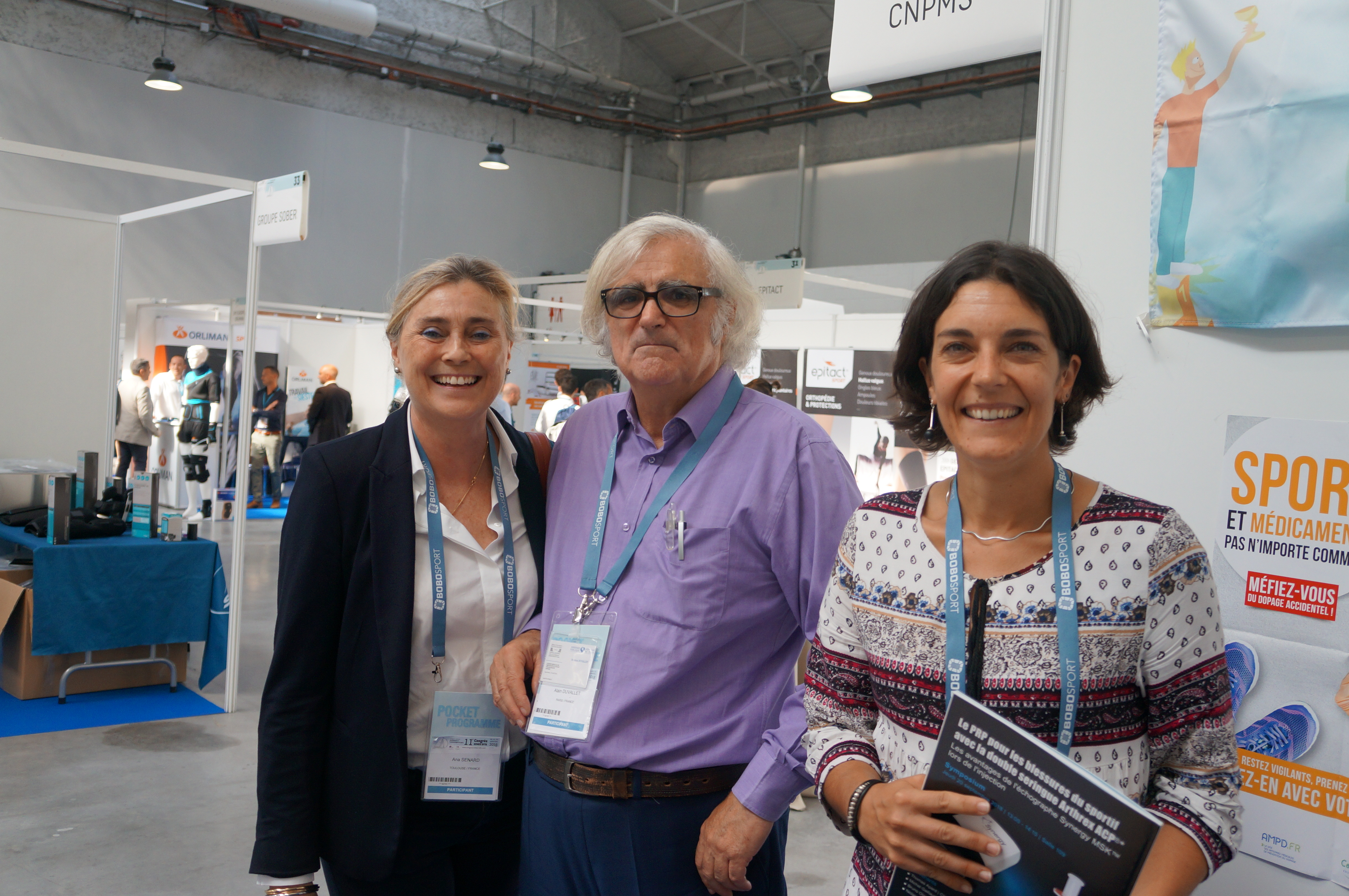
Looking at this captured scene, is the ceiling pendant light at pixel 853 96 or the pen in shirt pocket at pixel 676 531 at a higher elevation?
the ceiling pendant light at pixel 853 96

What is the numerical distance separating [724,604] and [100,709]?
4.59 meters

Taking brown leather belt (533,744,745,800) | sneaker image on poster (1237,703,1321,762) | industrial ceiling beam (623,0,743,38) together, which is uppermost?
industrial ceiling beam (623,0,743,38)

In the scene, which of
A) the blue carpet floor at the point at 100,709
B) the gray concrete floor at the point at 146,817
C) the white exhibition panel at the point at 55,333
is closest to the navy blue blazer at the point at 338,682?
the gray concrete floor at the point at 146,817

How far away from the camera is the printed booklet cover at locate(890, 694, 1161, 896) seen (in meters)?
0.94

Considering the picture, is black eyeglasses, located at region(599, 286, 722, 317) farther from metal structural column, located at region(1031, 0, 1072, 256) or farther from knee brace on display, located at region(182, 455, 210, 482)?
knee brace on display, located at region(182, 455, 210, 482)

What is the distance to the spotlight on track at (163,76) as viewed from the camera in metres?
11.4

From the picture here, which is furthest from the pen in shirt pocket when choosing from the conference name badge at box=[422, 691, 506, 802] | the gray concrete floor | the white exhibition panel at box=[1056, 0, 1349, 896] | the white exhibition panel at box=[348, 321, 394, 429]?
the white exhibition panel at box=[348, 321, 394, 429]

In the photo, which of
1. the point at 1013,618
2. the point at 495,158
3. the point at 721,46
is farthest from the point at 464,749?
the point at 721,46

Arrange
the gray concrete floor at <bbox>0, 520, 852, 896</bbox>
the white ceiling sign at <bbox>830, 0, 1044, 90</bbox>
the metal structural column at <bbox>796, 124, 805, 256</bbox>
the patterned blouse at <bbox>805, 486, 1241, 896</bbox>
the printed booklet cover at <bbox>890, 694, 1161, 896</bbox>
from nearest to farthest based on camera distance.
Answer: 1. the printed booklet cover at <bbox>890, 694, 1161, 896</bbox>
2. the patterned blouse at <bbox>805, 486, 1241, 896</bbox>
3. the white ceiling sign at <bbox>830, 0, 1044, 90</bbox>
4. the gray concrete floor at <bbox>0, 520, 852, 896</bbox>
5. the metal structural column at <bbox>796, 124, 805, 256</bbox>

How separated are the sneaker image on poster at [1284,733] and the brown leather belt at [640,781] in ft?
2.78

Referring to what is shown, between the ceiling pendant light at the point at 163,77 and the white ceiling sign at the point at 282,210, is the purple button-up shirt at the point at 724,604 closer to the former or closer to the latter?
the white ceiling sign at the point at 282,210

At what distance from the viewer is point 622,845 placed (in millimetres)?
Result: 1542

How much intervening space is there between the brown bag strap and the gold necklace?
111 millimetres

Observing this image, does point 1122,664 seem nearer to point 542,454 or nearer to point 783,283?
point 542,454
